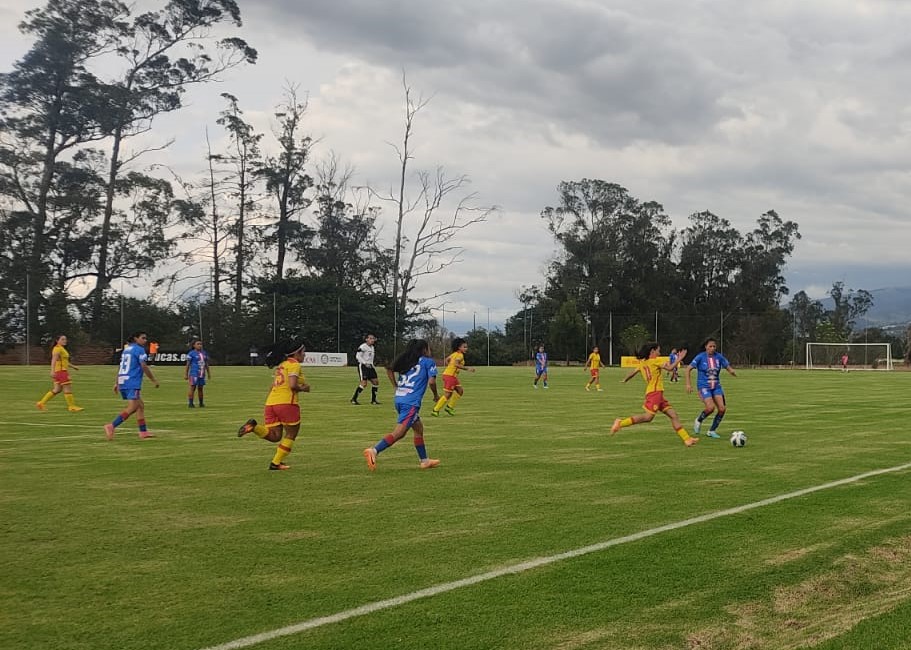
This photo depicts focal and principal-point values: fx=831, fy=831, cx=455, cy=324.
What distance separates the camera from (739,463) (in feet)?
38.5

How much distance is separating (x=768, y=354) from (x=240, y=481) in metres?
79.4

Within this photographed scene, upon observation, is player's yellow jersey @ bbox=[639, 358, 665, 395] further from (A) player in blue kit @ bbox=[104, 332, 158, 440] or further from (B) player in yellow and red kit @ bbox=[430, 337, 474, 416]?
(A) player in blue kit @ bbox=[104, 332, 158, 440]

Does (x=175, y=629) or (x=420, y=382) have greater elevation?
(x=420, y=382)

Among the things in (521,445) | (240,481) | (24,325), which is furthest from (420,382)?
(24,325)

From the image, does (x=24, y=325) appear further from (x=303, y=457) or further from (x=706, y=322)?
(x=706, y=322)

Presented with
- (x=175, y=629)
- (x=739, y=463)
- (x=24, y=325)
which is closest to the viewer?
(x=175, y=629)

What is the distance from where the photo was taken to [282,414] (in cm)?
1084

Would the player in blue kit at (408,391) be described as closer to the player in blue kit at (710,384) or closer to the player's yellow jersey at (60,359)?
the player in blue kit at (710,384)

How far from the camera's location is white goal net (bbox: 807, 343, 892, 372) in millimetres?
73000

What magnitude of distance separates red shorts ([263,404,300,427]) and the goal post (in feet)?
229

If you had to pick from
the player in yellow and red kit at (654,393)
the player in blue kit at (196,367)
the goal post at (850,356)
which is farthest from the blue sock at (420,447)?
the goal post at (850,356)

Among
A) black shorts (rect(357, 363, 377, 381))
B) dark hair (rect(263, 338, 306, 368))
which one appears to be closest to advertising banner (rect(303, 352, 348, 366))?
black shorts (rect(357, 363, 377, 381))

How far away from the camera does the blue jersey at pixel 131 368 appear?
48.9 ft

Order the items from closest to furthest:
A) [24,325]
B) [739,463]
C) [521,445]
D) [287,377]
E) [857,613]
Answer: [857,613], [287,377], [739,463], [521,445], [24,325]
